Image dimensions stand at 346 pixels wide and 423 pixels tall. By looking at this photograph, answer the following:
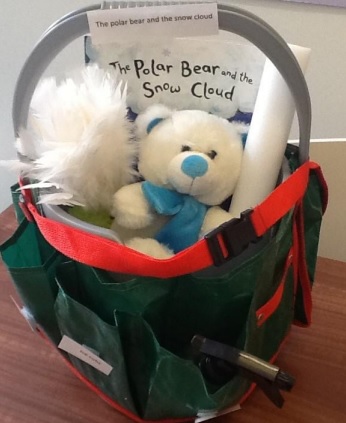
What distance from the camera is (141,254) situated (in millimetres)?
403

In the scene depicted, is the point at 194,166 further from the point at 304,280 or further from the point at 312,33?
the point at 312,33

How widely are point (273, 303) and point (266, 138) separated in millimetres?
130

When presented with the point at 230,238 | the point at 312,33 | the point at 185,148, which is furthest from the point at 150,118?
the point at 312,33

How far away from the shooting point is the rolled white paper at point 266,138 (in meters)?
0.49

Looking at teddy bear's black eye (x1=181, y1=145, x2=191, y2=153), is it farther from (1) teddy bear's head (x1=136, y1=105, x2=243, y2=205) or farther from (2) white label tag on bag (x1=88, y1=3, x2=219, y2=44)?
(2) white label tag on bag (x1=88, y1=3, x2=219, y2=44)

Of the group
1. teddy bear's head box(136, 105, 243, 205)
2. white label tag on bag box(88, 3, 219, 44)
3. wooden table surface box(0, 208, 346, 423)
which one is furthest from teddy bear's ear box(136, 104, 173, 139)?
wooden table surface box(0, 208, 346, 423)

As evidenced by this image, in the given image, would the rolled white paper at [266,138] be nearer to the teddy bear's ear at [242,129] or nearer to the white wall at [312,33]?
the teddy bear's ear at [242,129]

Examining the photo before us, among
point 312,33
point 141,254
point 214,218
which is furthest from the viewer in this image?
point 312,33

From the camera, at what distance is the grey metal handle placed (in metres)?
0.41

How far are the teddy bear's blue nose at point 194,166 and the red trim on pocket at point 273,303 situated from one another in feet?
0.33

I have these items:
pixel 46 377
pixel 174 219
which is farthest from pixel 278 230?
pixel 46 377

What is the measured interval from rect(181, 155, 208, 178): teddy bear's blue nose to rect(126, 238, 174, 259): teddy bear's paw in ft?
0.19

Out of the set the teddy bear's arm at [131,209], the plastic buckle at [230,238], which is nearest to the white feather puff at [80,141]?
the teddy bear's arm at [131,209]

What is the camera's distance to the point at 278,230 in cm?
46
